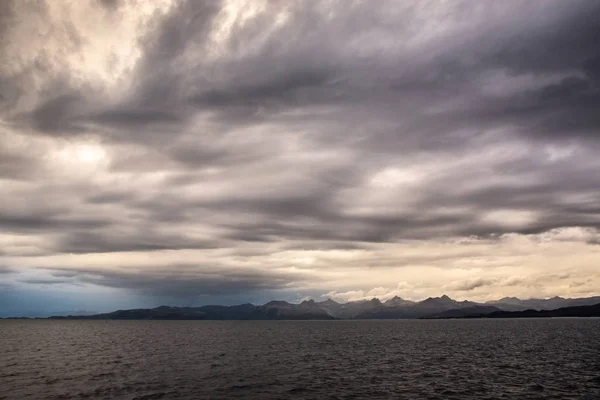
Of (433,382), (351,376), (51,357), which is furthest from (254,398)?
(51,357)

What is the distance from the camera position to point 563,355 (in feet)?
353

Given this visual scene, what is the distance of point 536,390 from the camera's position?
60.3 m

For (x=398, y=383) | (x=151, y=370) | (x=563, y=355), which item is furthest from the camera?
(x=563, y=355)

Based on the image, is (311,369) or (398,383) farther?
(311,369)

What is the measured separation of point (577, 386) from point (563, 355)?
52.2 meters

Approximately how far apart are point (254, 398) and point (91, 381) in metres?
31.6

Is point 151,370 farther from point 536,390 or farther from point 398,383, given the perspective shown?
point 536,390

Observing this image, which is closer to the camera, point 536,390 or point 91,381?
point 536,390

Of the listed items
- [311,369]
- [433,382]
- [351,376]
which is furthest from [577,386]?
[311,369]

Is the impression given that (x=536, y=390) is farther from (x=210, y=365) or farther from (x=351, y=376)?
(x=210, y=365)

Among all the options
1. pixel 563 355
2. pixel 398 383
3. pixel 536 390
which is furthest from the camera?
pixel 563 355

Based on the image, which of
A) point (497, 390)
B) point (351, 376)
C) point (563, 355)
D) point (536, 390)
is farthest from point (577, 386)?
point (563, 355)

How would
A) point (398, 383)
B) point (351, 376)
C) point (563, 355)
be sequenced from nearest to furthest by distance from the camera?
1. point (398, 383)
2. point (351, 376)
3. point (563, 355)

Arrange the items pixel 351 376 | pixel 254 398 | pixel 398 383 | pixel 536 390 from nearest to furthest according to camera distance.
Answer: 1. pixel 254 398
2. pixel 536 390
3. pixel 398 383
4. pixel 351 376
